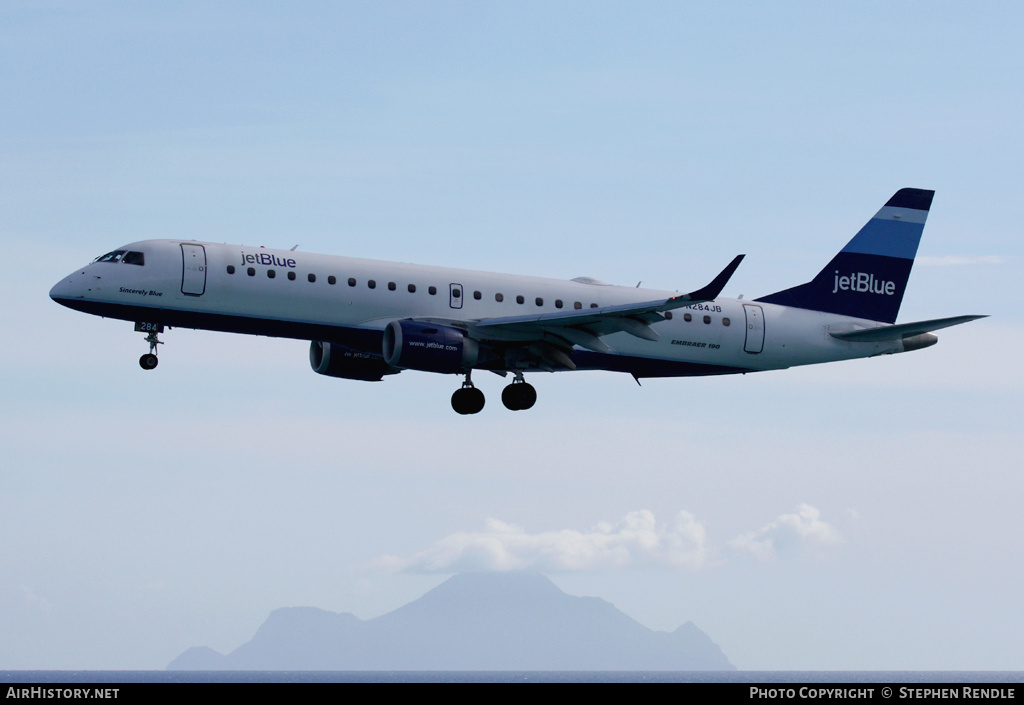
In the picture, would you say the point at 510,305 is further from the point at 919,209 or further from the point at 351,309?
the point at 919,209

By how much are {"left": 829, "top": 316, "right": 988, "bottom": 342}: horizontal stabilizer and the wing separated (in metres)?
9.58

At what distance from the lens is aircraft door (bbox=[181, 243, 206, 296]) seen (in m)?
38.4

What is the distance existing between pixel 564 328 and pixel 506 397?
3.60 meters

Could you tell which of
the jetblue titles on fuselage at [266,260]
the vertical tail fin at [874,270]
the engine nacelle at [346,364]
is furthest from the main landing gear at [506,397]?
the vertical tail fin at [874,270]

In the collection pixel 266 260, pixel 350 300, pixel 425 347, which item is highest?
pixel 266 260

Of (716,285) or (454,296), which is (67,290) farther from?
(716,285)

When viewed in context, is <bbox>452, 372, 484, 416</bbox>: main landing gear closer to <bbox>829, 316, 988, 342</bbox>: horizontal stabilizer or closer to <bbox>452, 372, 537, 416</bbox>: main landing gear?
<bbox>452, 372, 537, 416</bbox>: main landing gear

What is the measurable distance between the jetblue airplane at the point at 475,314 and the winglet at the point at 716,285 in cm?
6


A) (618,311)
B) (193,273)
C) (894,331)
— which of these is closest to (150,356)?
(193,273)

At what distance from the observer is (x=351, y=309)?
39.8 m

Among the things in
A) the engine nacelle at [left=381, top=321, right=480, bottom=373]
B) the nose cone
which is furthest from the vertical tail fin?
the nose cone

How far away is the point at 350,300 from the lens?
39844 millimetres
